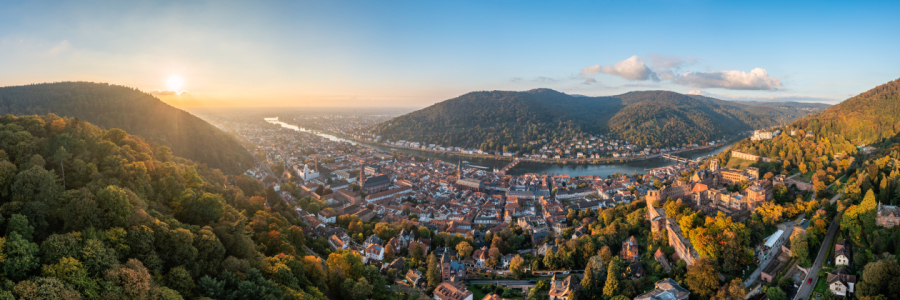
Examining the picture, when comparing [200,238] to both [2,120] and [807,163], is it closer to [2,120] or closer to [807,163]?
[2,120]

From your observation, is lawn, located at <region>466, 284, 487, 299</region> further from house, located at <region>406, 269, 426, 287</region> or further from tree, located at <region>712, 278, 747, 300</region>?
tree, located at <region>712, 278, 747, 300</region>

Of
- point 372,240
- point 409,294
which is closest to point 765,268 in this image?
point 409,294

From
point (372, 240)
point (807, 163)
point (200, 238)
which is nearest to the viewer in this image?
point (200, 238)

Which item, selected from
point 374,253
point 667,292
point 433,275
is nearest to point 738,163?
point 667,292

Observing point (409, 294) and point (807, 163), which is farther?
point (807, 163)

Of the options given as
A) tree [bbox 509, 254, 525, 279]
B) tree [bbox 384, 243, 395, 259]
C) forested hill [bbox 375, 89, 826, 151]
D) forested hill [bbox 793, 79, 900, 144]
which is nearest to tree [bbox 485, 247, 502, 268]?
tree [bbox 509, 254, 525, 279]

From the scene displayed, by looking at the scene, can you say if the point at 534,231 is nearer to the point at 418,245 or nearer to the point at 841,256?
the point at 418,245
